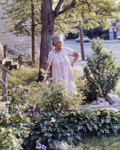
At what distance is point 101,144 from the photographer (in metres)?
4.29

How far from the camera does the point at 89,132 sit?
468 centimetres

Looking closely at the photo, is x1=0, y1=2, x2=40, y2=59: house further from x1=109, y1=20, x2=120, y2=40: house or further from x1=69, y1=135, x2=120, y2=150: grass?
x1=109, y1=20, x2=120, y2=40: house

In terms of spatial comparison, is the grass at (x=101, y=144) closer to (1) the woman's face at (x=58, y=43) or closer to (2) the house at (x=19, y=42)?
(1) the woman's face at (x=58, y=43)

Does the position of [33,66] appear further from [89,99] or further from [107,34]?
[107,34]

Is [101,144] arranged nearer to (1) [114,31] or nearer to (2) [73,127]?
(2) [73,127]

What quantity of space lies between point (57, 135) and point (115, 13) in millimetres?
7326

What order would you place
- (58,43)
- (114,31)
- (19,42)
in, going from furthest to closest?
(114,31) → (19,42) → (58,43)

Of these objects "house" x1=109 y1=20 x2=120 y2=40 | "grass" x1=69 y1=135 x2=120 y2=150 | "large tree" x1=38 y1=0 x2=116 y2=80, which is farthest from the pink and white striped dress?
"house" x1=109 y1=20 x2=120 y2=40

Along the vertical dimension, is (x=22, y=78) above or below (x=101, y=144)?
above

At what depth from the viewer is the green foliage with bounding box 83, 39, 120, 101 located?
6.95 meters

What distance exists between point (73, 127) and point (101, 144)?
62 centimetres

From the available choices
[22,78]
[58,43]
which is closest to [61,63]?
[58,43]

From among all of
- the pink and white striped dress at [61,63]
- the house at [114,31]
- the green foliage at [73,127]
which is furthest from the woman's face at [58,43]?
the house at [114,31]

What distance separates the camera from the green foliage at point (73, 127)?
408cm
